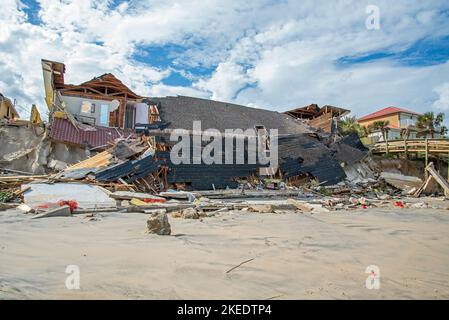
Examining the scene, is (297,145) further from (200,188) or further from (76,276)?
(76,276)

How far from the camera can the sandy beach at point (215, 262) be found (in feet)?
8.78

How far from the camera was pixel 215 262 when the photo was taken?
356 centimetres

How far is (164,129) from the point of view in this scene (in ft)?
64.3

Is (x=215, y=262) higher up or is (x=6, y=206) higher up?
(x=6, y=206)

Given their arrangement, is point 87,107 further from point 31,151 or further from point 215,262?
point 215,262

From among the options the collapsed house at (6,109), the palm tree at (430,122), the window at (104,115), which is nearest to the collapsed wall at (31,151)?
the window at (104,115)

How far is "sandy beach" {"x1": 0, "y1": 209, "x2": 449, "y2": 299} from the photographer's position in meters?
2.68

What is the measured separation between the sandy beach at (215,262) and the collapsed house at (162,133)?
878 cm

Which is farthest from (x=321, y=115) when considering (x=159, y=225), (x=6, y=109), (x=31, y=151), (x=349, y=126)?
(x=6, y=109)

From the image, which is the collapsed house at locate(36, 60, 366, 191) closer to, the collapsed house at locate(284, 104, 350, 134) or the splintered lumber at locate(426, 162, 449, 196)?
the collapsed house at locate(284, 104, 350, 134)

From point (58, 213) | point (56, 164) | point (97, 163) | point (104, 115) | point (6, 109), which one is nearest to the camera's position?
point (58, 213)

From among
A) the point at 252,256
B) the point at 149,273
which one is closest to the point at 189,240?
the point at 252,256

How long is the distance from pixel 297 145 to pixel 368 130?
23.6 m

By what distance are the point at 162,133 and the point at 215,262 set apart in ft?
48.2
